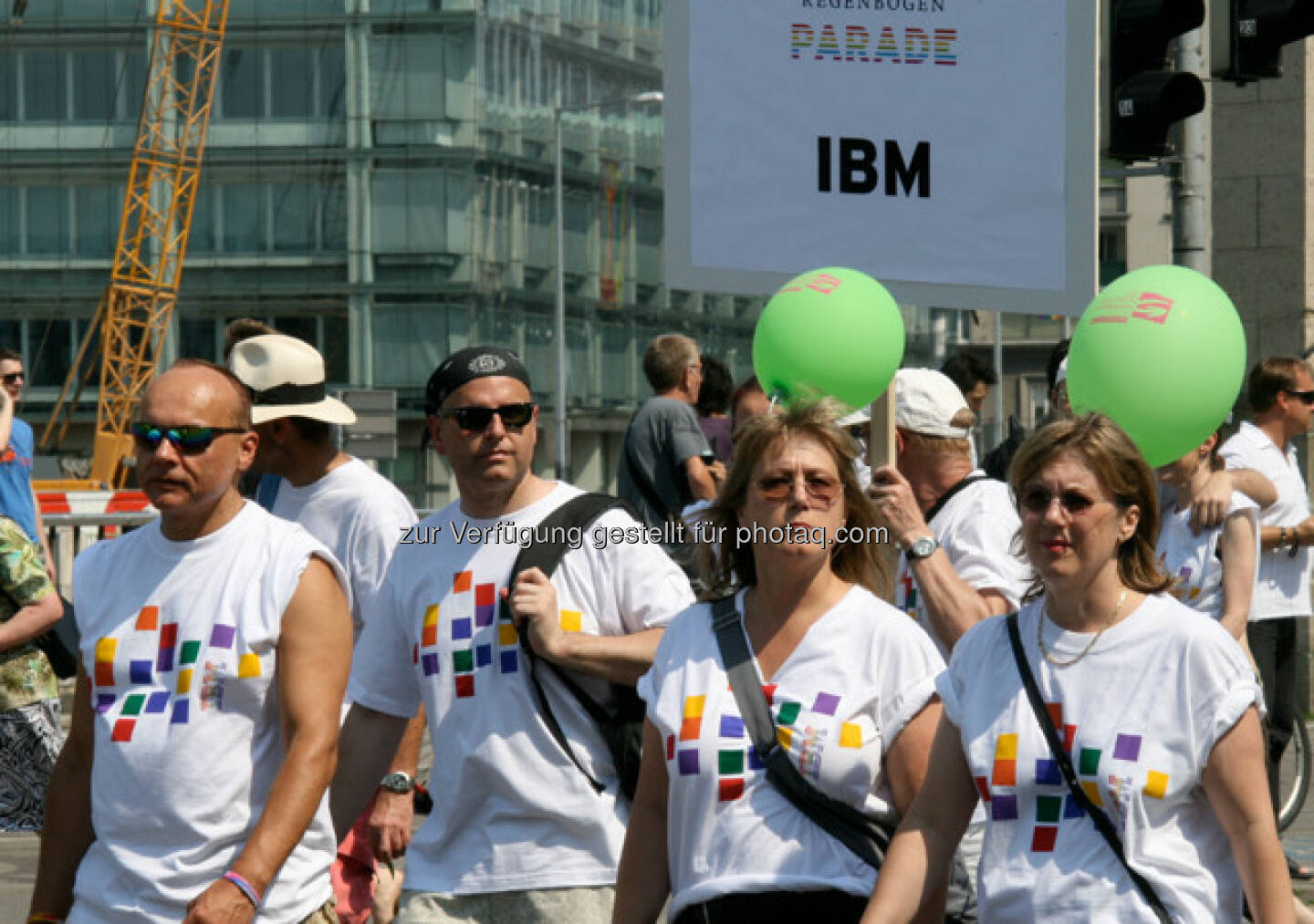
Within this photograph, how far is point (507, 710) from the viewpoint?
4707 mm

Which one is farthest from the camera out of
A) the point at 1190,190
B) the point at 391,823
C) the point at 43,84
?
the point at 43,84

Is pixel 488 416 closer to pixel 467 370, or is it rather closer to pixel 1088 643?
pixel 467 370

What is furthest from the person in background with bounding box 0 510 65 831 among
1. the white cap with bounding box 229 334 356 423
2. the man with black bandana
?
the man with black bandana

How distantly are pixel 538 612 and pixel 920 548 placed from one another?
3.09ft

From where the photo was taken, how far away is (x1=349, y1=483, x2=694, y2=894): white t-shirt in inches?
184

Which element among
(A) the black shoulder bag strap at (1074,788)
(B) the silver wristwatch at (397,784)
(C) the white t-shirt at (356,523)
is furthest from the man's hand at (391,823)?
(A) the black shoulder bag strap at (1074,788)

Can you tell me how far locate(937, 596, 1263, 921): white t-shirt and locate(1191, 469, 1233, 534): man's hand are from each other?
304 centimetres

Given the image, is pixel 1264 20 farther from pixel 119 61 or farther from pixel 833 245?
pixel 119 61

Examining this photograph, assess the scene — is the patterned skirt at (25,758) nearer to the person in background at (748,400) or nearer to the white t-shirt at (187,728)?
the white t-shirt at (187,728)

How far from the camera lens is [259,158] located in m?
68.8

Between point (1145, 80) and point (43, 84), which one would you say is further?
Answer: point (43, 84)

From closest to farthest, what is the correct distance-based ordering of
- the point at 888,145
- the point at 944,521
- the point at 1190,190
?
the point at 944,521 → the point at 888,145 → the point at 1190,190

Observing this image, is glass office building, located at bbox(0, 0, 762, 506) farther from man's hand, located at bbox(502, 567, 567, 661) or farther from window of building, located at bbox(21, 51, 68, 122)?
man's hand, located at bbox(502, 567, 567, 661)

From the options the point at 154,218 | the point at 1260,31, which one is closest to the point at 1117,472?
the point at 1260,31
